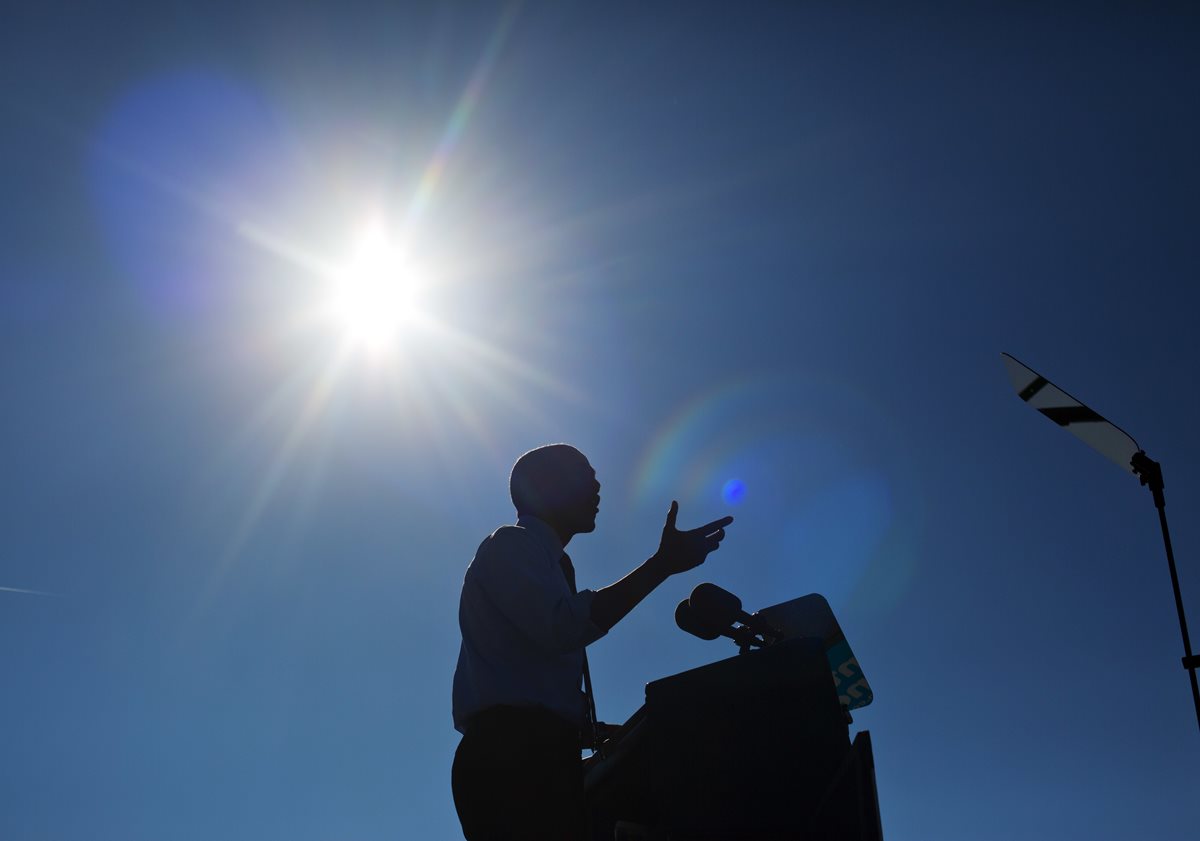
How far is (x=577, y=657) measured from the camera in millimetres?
2375

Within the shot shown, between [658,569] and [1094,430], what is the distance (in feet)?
10.7

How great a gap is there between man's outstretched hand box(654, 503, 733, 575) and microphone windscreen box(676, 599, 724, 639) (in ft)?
1.39

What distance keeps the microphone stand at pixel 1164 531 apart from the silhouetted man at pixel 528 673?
9.35 ft

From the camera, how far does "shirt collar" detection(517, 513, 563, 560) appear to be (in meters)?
2.51

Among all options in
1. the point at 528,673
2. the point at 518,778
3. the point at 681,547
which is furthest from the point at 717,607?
the point at 518,778

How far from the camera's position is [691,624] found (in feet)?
8.86

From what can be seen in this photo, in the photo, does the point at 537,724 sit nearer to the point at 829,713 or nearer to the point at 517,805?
the point at 517,805

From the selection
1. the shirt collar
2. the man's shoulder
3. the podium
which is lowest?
the podium

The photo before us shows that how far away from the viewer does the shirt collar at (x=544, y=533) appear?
2506mm

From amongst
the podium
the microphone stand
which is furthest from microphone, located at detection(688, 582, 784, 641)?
the microphone stand

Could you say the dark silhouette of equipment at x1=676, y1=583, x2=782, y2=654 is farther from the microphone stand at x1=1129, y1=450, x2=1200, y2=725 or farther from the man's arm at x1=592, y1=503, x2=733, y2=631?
the microphone stand at x1=1129, y1=450, x2=1200, y2=725

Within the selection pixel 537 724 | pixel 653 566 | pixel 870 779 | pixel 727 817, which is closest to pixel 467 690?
pixel 537 724

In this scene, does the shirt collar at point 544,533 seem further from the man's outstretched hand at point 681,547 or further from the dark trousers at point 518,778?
the dark trousers at point 518,778

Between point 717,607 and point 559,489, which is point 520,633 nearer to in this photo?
A: point 559,489
